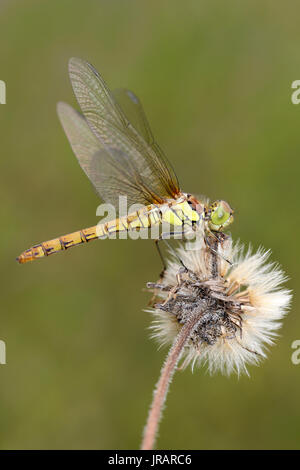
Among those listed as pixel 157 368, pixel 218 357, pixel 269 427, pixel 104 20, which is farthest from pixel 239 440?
pixel 104 20

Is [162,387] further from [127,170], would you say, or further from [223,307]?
[127,170]

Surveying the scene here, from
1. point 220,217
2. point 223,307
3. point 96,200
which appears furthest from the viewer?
point 96,200

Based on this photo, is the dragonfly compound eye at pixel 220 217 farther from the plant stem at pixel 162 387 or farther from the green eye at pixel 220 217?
the plant stem at pixel 162 387

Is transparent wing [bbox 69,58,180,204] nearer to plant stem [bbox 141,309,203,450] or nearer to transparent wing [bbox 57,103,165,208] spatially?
transparent wing [bbox 57,103,165,208]

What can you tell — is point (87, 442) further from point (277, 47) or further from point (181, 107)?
point (277, 47)

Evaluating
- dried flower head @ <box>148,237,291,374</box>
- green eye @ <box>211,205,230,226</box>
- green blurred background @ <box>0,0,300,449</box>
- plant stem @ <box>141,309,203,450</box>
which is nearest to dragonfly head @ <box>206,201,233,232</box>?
green eye @ <box>211,205,230,226</box>

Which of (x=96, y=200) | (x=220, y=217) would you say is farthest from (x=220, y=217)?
(x=96, y=200)

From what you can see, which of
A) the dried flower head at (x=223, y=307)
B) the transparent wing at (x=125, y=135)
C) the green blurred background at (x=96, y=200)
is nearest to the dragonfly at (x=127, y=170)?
the transparent wing at (x=125, y=135)
